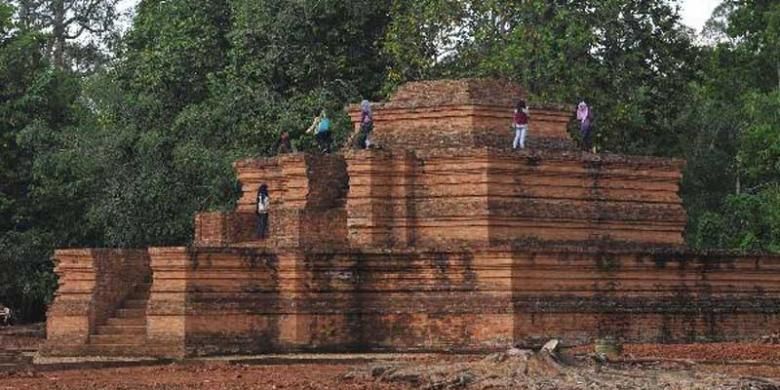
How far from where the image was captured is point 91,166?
43656 millimetres

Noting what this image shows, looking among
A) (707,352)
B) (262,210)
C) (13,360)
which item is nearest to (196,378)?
(13,360)

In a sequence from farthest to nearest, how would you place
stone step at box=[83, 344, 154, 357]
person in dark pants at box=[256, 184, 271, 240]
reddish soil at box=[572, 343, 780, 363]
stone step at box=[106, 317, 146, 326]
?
1. person in dark pants at box=[256, 184, 271, 240]
2. stone step at box=[106, 317, 146, 326]
3. stone step at box=[83, 344, 154, 357]
4. reddish soil at box=[572, 343, 780, 363]

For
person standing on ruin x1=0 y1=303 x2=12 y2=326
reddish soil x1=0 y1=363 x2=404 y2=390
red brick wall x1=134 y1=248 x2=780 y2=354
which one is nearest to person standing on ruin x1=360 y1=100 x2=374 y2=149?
red brick wall x1=134 y1=248 x2=780 y2=354

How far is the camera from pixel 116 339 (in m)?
31.6

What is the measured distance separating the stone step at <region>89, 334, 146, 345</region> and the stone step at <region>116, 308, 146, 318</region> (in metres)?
0.72

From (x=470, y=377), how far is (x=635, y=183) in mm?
11015

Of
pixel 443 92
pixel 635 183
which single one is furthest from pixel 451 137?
pixel 635 183

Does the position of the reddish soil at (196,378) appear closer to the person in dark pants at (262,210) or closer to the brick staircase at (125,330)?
the brick staircase at (125,330)

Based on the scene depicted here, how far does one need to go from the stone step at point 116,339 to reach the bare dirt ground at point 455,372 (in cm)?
220

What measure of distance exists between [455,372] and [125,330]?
9.36 meters

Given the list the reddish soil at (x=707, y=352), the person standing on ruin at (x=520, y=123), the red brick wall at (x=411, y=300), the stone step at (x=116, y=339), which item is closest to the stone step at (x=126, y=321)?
the stone step at (x=116, y=339)

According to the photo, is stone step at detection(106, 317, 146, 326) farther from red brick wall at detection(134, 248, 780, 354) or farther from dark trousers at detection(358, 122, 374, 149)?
dark trousers at detection(358, 122, 374, 149)

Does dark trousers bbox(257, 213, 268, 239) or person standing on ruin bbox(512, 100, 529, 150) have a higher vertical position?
person standing on ruin bbox(512, 100, 529, 150)

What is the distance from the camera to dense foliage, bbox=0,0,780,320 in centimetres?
4347
